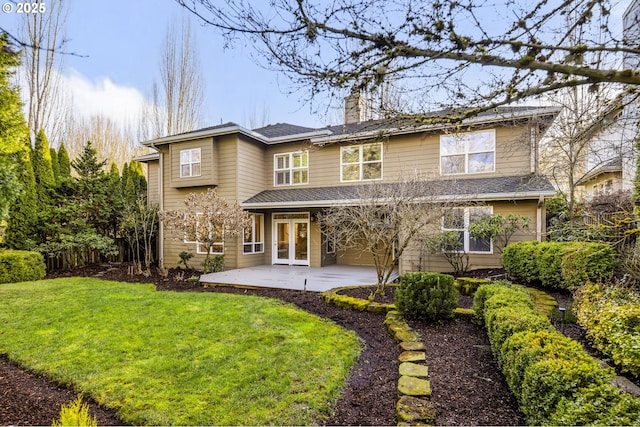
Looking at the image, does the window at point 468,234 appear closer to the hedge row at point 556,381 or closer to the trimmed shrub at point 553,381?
the hedge row at point 556,381

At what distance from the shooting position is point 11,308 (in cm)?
680

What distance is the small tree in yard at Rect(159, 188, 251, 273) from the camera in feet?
34.2

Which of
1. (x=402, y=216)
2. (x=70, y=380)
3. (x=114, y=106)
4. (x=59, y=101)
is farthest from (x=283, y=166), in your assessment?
(x=114, y=106)

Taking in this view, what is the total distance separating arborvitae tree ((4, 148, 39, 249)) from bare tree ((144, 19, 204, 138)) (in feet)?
31.2

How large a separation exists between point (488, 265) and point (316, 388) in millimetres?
8246

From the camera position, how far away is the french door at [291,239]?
13179 mm

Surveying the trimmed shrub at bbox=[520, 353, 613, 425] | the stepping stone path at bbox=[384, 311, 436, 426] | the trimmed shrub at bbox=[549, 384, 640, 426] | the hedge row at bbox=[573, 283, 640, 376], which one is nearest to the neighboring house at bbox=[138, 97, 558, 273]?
the hedge row at bbox=[573, 283, 640, 376]

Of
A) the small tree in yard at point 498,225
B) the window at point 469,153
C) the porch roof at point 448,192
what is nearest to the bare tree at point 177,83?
the porch roof at point 448,192

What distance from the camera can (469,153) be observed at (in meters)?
10.6

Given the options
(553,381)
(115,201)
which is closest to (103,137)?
(115,201)

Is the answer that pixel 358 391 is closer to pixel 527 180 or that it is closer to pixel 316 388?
pixel 316 388

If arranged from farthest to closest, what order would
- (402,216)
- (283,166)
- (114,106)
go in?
(114,106)
(283,166)
(402,216)

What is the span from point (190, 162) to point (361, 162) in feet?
23.2

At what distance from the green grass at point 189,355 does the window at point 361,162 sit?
6.70 metres
